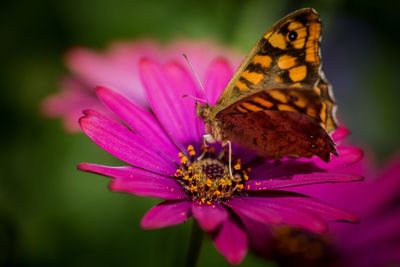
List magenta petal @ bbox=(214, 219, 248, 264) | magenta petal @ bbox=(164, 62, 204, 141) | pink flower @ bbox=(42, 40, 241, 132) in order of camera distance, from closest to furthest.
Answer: magenta petal @ bbox=(214, 219, 248, 264)
magenta petal @ bbox=(164, 62, 204, 141)
pink flower @ bbox=(42, 40, 241, 132)

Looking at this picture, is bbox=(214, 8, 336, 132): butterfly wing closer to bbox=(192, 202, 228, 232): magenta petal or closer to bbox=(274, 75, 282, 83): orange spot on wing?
bbox=(274, 75, 282, 83): orange spot on wing

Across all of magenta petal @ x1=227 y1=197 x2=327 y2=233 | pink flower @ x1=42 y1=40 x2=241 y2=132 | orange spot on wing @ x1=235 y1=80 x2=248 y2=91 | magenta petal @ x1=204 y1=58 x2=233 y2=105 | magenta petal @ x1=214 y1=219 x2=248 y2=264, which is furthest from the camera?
pink flower @ x1=42 y1=40 x2=241 y2=132

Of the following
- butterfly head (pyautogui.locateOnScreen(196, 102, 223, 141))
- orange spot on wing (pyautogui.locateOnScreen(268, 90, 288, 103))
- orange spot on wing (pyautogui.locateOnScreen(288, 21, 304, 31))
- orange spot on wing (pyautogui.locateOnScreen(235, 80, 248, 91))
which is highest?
orange spot on wing (pyautogui.locateOnScreen(288, 21, 304, 31))

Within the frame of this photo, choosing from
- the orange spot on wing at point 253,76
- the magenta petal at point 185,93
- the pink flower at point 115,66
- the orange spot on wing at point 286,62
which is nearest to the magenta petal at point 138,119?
the magenta petal at point 185,93

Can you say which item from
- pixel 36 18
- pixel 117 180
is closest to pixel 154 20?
pixel 36 18

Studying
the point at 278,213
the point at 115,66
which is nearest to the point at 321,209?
the point at 278,213

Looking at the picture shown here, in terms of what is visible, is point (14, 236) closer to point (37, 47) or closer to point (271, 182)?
point (271, 182)

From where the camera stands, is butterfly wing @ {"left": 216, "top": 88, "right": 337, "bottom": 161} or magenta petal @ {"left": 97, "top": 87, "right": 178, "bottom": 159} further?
magenta petal @ {"left": 97, "top": 87, "right": 178, "bottom": 159}

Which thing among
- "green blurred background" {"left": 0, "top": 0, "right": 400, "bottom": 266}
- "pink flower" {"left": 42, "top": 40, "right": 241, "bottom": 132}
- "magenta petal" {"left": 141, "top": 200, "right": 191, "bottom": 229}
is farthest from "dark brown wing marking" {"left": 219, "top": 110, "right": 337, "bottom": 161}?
"pink flower" {"left": 42, "top": 40, "right": 241, "bottom": 132}

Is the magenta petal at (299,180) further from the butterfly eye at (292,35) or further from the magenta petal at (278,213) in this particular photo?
the butterfly eye at (292,35)
